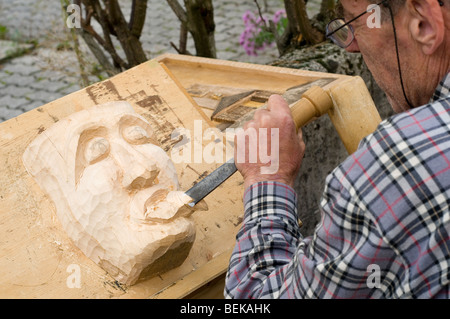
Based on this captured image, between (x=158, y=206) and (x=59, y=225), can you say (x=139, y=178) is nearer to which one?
(x=158, y=206)

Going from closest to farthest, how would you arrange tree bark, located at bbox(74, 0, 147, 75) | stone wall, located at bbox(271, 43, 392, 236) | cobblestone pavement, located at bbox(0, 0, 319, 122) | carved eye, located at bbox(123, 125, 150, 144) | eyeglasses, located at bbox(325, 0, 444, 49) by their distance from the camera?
eyeglasses, located at bbox(325, 0, 444, 49) < carved eye, located at bbox(123, 125, 150, 144) < stone wall, located at bbox(271, 43, 392, 236) < tree bark, located at bbox(74, 0, 147, 75) < cobblestone pavement, located at bbox(0, 0, 319, 122)

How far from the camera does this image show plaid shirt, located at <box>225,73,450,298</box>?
48.6 inches

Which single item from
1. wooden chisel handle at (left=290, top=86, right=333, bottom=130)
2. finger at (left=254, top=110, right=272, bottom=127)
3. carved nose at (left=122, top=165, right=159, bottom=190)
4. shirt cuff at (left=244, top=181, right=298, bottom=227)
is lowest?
shirt cuff at (left=244, top=181, right=298, bottom=227)

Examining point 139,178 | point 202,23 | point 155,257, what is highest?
point 202,23

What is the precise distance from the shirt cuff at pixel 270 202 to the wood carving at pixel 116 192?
25cm

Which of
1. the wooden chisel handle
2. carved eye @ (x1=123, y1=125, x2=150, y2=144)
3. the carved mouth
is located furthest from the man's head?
carved eye @ (x1=123, y1=125, x2=150, y2=144)

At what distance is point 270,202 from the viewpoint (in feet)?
5.69

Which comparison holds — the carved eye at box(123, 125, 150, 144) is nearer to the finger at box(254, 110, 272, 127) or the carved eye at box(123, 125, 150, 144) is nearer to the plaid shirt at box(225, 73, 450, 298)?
the finger at box(254, 110, 272, 127)

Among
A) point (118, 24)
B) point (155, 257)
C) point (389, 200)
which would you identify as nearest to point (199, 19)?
point (118, 24)

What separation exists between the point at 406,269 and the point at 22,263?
1.29 meters

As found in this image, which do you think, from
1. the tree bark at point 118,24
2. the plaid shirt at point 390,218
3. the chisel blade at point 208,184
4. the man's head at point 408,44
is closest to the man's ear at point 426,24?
the man's head at point 408,44

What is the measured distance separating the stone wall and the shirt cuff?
1392mm

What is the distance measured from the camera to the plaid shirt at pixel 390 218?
124 centimetres

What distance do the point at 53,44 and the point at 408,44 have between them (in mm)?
5184
